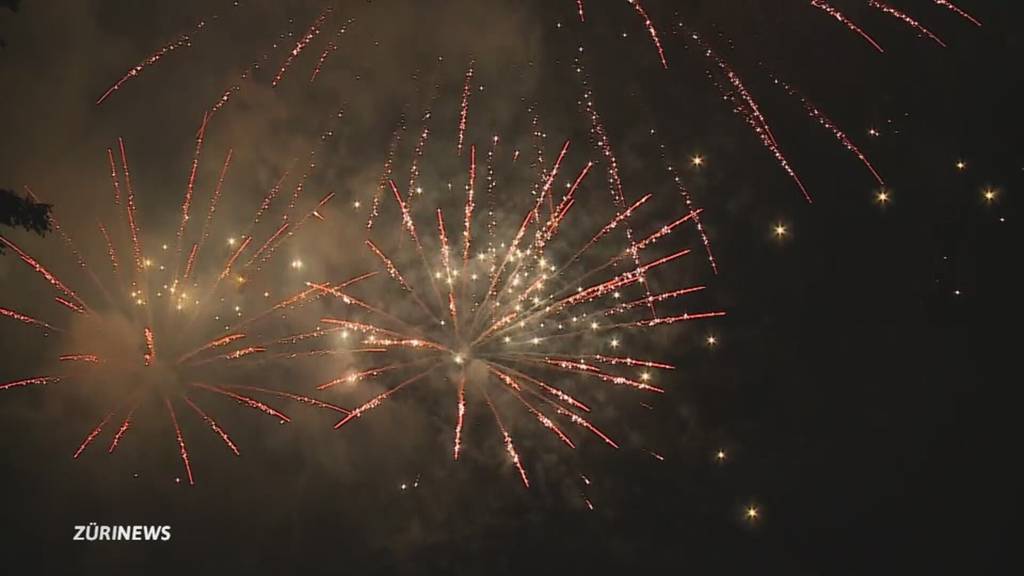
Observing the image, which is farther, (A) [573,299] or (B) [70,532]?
(B) [70,532]

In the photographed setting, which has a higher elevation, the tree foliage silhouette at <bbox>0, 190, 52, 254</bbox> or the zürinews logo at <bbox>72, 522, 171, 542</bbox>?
the zürinews logo at <bbox>72, 522, 171, 542</bbox>

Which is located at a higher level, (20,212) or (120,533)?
(120,533)

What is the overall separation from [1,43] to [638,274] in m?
13.7

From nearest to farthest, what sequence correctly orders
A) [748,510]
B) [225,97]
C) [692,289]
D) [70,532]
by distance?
[225,97] → [692,289] → [70,532] → [748,510]

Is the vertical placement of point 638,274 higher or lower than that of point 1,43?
higher

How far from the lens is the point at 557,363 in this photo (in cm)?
1838

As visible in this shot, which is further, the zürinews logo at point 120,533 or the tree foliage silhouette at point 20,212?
the zürinews logo at point 120,533

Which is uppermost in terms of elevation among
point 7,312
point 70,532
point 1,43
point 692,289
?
point 7,312

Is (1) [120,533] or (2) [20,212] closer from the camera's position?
(2) [20,212]

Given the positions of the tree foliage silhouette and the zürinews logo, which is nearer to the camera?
the tree foliage silhouette

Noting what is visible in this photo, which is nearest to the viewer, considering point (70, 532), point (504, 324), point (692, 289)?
point (504, 324)

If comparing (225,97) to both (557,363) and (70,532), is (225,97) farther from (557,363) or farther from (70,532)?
(70,532)

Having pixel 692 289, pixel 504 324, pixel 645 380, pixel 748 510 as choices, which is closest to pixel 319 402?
pixel 504 324

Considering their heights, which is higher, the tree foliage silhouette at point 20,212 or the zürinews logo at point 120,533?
the zürinews logo at point 120,533
